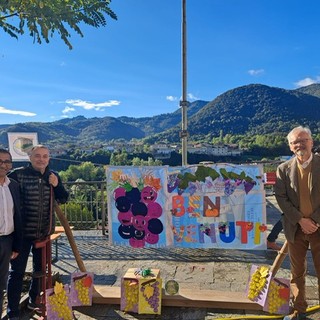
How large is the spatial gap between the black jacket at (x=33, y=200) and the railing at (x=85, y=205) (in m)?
3.34

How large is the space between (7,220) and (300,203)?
8.56ft

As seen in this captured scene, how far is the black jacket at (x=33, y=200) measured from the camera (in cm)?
297

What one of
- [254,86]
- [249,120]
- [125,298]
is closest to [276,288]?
[125,298]

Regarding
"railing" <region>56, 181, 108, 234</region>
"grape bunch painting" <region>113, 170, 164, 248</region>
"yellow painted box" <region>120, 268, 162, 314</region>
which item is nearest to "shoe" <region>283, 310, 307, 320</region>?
"yellow painted box" <region>120, 268, 162, 314</region>

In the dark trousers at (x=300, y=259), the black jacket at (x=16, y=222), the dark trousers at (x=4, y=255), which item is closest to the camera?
the dark trousers at (x=4, y=255)

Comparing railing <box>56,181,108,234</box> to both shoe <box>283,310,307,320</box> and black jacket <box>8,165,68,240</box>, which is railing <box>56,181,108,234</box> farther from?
shoe <box>283,310,307,320</box>

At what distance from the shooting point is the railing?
658 cm

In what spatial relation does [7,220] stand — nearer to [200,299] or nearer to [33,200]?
[33,200]

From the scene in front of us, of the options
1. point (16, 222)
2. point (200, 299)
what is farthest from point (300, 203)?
point (16, 222)

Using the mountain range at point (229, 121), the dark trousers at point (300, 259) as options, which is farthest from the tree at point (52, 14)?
the mountain range at point (229, 121)

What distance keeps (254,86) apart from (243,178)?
117406 mm

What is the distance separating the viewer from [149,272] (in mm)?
3334

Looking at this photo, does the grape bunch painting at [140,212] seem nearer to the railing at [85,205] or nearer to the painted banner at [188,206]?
the painted banner at [188,206]

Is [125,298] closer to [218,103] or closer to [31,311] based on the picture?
[31,311]
